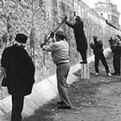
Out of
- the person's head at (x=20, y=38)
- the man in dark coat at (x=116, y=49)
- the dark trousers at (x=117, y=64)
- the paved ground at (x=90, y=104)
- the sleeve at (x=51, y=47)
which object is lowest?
the paved ground at (x=90, y=104)

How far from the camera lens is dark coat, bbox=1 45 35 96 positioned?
6.57 meters

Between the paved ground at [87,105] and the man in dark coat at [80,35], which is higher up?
the man in dark coat at [80,35]

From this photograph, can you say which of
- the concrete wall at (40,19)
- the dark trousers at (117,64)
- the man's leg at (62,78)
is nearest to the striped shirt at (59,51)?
the man's leg at (62,78)

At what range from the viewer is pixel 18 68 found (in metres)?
6.58

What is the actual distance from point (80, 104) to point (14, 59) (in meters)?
3.82

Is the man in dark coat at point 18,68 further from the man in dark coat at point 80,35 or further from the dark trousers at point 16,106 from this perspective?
the man in dark coat at point 80,35

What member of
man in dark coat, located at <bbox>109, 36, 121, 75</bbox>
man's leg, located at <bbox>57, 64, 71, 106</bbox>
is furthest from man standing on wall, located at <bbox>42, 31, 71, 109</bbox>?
man in dark coat, located at <bbox>109, 36, 121, 75</bbox>

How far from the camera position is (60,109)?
9.14 m

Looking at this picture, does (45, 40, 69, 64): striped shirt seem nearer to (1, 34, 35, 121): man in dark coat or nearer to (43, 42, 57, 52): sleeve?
(43, 42, 57, 52): sleeve

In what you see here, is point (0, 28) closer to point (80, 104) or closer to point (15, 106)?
point (15, 106)

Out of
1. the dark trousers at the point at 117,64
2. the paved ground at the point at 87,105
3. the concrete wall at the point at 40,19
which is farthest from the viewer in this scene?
the dark trousers at the point at 117,64

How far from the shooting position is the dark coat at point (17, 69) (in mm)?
6570

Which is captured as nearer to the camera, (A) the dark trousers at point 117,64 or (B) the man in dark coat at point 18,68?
(B) the man in dark coat at point 18,68

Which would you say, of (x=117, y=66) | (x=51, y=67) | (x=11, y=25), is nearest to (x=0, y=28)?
(x=11, y=25)
